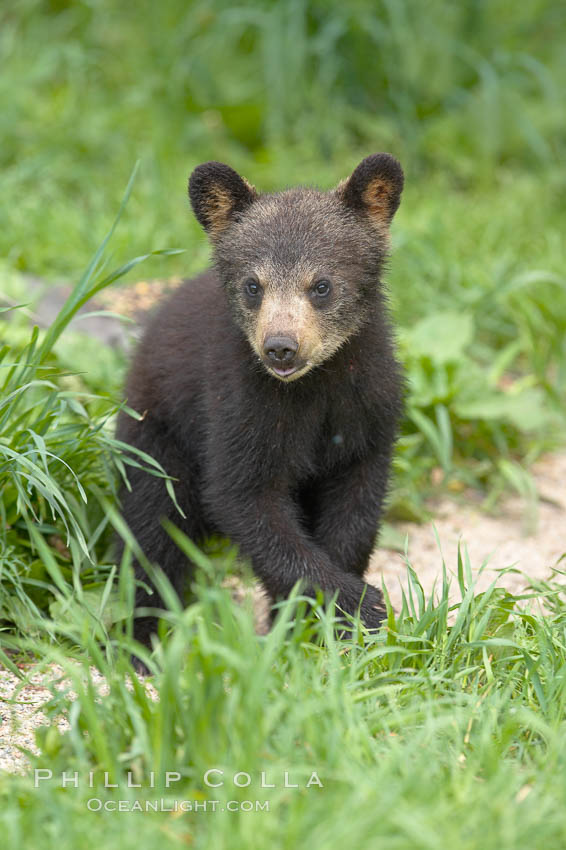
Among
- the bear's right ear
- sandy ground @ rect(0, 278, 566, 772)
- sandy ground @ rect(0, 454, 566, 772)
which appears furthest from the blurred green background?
the bear's right ear

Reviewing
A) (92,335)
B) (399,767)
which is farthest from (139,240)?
(399,767)

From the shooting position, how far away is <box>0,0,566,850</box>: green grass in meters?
2.66

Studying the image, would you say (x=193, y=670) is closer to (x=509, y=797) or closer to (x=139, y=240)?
(x=509, y=797)

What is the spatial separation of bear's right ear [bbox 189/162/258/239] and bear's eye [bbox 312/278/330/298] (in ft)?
1.76

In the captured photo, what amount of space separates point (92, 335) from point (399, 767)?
379 centimetres

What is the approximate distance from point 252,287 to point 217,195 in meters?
0.49

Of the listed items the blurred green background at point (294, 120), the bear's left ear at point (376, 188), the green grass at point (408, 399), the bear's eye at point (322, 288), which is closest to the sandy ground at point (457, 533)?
the green grass at point (408, 399)

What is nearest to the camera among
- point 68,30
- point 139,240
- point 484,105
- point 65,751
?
point 65,751

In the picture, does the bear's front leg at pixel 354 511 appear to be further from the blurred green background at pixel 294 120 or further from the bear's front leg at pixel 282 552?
the blurred green background at pixel 294 120

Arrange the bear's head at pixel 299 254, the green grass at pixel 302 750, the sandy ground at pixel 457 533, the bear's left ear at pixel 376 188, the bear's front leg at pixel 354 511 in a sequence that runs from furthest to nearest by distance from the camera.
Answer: the sandy ground at pixel 457 533, the bear's front leg at pixel 354 511, the bear's left ear at pixel 376 188, the bear's head at pixel 299 254, the green grass at pixel 302 750

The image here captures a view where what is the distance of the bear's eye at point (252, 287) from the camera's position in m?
3.94

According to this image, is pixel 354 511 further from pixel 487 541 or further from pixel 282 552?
pixel 487 541

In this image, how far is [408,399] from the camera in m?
5.69

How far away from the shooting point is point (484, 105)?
→ 29.6ft
